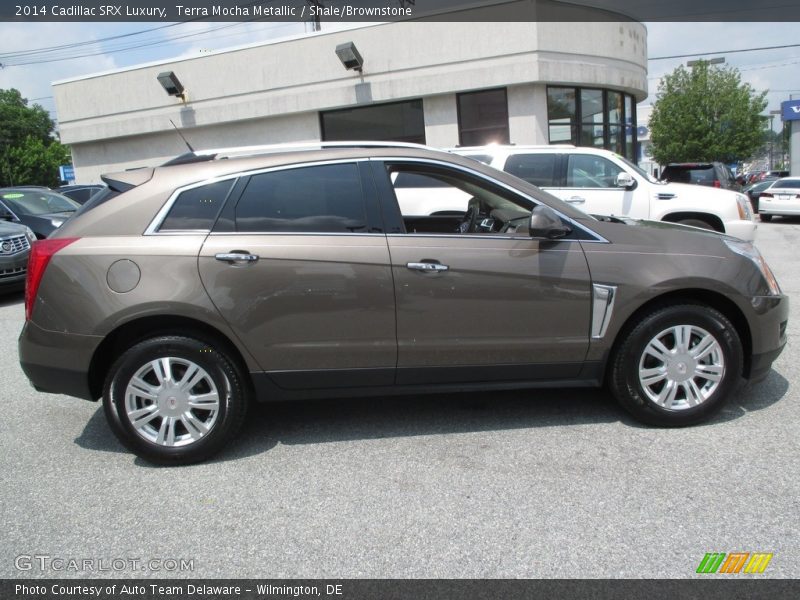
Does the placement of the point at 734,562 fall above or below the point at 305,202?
below

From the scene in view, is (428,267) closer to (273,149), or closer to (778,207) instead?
(273,149)

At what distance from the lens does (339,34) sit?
730 inches

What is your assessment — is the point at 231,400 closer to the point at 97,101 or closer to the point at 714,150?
the point at 97,101

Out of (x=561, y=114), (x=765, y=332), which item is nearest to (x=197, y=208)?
(x=765, y=332)

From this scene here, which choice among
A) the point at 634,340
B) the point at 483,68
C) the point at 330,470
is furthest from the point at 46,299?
the point at 483,68

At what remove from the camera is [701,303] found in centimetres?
389

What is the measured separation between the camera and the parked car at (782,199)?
1752 cm

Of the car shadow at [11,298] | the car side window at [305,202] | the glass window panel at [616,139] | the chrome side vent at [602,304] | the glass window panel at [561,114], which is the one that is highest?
the glass window panel at [561,114]

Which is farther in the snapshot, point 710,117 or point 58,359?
point 710,117

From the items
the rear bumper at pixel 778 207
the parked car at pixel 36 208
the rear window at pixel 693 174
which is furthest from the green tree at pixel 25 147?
the rear bumper at pixel 778 207

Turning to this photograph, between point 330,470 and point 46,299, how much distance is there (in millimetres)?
1883

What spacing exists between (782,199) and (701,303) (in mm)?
16653

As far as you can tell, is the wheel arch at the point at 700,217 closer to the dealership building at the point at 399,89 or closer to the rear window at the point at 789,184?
the dealership building at the point at 399,89

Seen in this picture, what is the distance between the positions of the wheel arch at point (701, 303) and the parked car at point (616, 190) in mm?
5105
